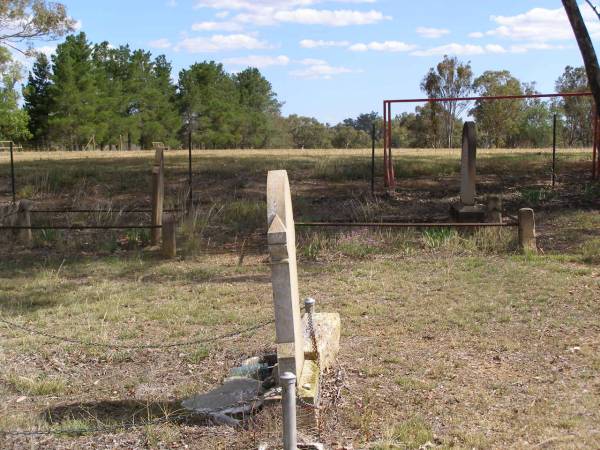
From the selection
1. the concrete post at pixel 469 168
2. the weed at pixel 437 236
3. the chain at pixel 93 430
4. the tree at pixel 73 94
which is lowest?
the chain at pixel 93 430

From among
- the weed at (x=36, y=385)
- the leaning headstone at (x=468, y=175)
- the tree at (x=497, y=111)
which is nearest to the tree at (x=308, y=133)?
the tree at (x=497, y=111)

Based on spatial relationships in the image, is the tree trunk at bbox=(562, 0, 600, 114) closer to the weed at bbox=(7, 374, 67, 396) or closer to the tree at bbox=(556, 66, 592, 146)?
the weed at bbox=(7, 374, 67, 396)

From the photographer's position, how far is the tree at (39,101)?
2003 inches

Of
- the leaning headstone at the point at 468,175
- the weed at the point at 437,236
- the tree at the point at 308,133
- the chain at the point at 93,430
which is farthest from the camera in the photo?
the tree at the point at 308,133

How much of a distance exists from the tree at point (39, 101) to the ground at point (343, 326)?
129 feet

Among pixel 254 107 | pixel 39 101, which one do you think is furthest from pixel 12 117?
pixel 254 107

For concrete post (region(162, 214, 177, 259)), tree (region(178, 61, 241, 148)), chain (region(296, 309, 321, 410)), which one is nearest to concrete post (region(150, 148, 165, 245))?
concrete post (region(162, 214, 177, 259))

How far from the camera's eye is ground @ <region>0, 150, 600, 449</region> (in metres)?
4.88

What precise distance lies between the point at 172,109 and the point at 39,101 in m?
12.3

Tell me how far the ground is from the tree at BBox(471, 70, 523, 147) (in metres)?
40.7

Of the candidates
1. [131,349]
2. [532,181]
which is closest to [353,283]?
[131,349]

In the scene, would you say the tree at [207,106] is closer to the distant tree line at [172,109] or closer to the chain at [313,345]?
the distant tree line at [172,109]

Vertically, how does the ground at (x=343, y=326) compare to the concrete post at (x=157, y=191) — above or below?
below

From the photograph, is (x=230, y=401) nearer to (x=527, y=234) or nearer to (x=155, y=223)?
(x=527, y=234)
